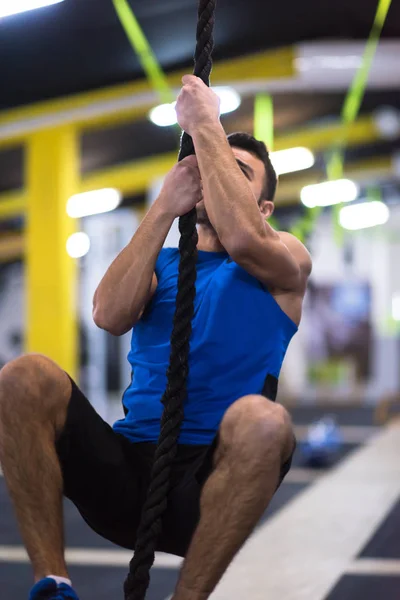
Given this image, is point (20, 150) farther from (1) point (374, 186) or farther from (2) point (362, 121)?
(1) point (374, 186)

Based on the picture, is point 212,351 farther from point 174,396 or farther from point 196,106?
point 196,106

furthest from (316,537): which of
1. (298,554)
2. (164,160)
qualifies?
(164,160)

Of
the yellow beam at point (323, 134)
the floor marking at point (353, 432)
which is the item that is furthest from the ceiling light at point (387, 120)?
the floor marking at point (353, 432)

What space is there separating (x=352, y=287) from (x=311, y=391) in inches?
62.0

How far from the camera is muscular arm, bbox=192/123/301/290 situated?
1427mm

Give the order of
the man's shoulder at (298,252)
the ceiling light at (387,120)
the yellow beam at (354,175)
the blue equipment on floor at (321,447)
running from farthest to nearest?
the yellow beam at (354,175) → the ceiling light at (387,120) → the blue equipment on floor at (321,447) → the man's shoulder at (298,252)

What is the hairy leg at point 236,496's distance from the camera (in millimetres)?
1297

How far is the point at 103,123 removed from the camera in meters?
Result: 7.26

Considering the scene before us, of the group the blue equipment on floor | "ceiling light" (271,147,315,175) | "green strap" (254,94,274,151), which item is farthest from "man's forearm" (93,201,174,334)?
"ceiling light" (271,147,315,175)

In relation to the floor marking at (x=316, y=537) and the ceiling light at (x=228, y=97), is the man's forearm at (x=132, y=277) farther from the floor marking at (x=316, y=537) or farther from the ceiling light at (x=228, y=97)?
the ceiling light at (x=228, y=97)

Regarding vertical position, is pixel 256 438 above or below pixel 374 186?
below

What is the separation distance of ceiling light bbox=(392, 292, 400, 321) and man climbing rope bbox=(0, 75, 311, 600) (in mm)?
12110

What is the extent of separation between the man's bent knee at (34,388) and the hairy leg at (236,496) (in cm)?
29

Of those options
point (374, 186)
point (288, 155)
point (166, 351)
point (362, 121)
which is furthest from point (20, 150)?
point (166, 351)
